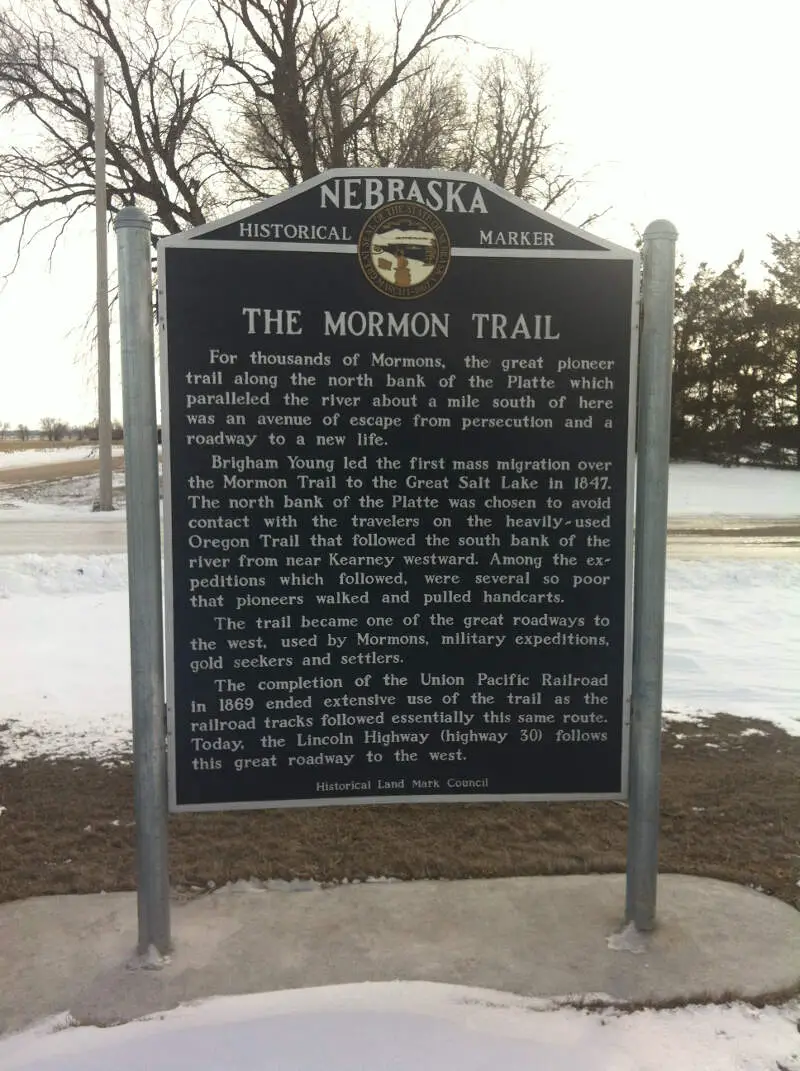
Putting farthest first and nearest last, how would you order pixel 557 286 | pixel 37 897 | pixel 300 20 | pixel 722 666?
pixel 300 20 → pixel 722 666 → pixel 37 897 → pixel 557 286

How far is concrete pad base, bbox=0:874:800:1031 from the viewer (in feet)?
8.83

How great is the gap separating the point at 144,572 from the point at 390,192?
4.59 ft

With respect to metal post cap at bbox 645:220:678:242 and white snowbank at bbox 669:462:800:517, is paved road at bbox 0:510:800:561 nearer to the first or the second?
white snowbank at bbox 669:462:800:517

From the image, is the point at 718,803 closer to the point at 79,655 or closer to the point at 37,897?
the point at 37,897

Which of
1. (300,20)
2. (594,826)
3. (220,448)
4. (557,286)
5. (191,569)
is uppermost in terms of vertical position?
(300,20)

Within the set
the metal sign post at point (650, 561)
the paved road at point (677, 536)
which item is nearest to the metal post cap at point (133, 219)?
the metal sign post at point (650, 561)

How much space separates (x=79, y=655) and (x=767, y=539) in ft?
40.9

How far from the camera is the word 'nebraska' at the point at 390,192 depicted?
9.05ft

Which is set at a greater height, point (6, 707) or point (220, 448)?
point (220, 448)

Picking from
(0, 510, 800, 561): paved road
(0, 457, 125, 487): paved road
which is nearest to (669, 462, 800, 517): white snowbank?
(0, 510, 800, 561): paved road

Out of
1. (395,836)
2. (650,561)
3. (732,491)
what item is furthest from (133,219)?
(732,491)

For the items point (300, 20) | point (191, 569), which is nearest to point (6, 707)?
point (191, 569)

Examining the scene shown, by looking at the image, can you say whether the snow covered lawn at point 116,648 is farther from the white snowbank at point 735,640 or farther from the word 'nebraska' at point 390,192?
the word 'nebraska' at point 390,192

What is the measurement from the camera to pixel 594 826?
3.91 metres
